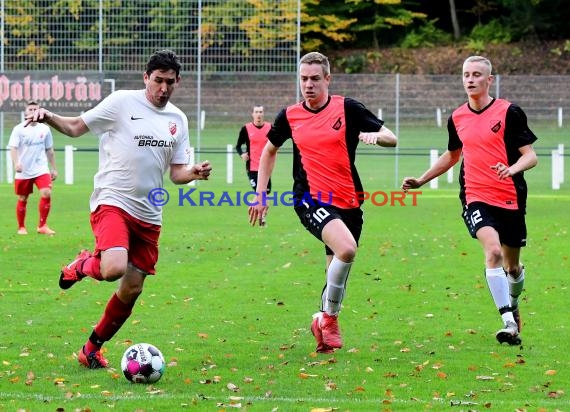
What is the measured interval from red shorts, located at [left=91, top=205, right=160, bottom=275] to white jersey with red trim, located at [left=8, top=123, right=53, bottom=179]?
36.2 feet

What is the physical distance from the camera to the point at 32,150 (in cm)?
1931

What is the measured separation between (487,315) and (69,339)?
3810mm

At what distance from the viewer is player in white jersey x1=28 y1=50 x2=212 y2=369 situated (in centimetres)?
854

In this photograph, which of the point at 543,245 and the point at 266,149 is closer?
the point at 266,149

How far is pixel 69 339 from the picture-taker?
9.95 meters

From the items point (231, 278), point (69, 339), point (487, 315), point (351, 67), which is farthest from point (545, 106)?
point (69, 339)

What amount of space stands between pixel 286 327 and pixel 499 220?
2061mm

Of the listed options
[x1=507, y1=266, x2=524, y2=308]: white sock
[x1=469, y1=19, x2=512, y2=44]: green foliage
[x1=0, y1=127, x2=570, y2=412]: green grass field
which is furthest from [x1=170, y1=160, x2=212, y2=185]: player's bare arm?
[x1=469, y1=19, x2=512, y2=44]: green foliage

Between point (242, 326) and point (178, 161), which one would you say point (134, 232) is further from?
point (242, 326)

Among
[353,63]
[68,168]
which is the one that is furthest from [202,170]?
[353,63]

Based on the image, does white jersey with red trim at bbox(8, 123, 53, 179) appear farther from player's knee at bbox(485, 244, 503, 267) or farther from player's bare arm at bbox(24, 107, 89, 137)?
player's knee at bbox(485, 244, 503, 267)

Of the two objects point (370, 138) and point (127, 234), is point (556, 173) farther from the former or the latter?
point (127, 234)

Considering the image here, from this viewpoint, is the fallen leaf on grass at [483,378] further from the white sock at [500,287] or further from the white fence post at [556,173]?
the white fence post at [556,173]

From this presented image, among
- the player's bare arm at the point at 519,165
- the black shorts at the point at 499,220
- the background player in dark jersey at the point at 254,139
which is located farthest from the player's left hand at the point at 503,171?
the background player in dark jersey at the point at 254,139
